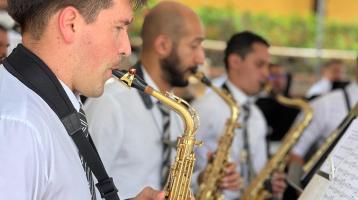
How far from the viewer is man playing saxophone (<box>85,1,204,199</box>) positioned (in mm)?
3150

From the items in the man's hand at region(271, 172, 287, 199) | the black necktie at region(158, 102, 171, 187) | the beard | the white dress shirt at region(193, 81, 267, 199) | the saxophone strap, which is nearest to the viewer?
the saxophone strap

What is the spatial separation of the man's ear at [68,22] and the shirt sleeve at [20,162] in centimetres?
32

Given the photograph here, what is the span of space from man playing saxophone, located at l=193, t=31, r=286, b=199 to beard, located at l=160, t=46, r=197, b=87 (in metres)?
0.91

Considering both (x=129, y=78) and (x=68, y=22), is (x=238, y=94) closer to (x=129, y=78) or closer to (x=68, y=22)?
(x=129, y=78)

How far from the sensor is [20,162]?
1.64 m

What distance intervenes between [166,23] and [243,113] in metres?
1.50

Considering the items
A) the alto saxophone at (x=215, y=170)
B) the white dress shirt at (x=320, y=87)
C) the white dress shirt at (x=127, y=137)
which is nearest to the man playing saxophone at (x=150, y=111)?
the white dress shirt at (x=127, y=137)

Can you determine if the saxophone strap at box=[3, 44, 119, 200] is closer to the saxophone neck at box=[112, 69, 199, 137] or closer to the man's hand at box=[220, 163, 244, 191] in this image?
the saxophone neck at box=[112, 69, 199, 137]

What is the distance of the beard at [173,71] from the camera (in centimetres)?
362

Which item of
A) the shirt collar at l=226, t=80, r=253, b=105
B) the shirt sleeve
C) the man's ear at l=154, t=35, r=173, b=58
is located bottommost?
the shirt collar at l=226, t=80, r=253, b=105

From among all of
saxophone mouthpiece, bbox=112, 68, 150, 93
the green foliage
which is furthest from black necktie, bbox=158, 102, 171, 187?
the green foliage

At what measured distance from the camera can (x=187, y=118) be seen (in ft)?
8.29

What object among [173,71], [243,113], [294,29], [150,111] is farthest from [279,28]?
[150,111]

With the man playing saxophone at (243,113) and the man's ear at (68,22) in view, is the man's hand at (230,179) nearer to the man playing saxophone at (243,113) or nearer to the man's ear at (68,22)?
the man playing saxophone at (243,113)
